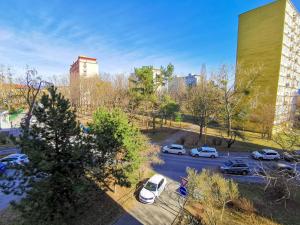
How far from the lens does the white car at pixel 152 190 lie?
13199 mm

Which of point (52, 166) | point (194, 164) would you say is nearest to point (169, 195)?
point (194, 164)

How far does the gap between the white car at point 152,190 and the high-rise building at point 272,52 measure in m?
25.2

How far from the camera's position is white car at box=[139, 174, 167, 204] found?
13.2m

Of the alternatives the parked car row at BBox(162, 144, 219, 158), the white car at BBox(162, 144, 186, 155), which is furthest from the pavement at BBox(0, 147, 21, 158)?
the parked car row at BBox(162, 144, 219, 158)

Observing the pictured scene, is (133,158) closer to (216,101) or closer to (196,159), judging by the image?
(196,159)

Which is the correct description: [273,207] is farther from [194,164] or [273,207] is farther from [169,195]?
[194,164]

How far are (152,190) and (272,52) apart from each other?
36479 millimetres

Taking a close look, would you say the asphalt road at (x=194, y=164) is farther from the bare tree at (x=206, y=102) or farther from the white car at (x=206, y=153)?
the bare tree at (x=206, y=102)

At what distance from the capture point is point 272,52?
3462 centimetres

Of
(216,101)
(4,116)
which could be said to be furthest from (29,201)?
(4,116)

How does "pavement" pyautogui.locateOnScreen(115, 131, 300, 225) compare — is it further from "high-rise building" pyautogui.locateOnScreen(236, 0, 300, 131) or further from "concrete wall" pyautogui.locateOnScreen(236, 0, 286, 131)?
"concrete wall" pyautogui.locateOnScreen(236, 0, 286, 131)

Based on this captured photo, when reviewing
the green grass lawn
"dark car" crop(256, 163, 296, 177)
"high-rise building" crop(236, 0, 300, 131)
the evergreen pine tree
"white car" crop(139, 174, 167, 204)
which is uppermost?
"high-rise building" crop(236, 0, 300, 131)

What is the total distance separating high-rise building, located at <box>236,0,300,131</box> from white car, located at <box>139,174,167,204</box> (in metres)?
25.2

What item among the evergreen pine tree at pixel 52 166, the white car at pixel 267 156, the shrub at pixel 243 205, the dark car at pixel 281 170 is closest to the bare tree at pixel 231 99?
the white car at pixel 267 156
